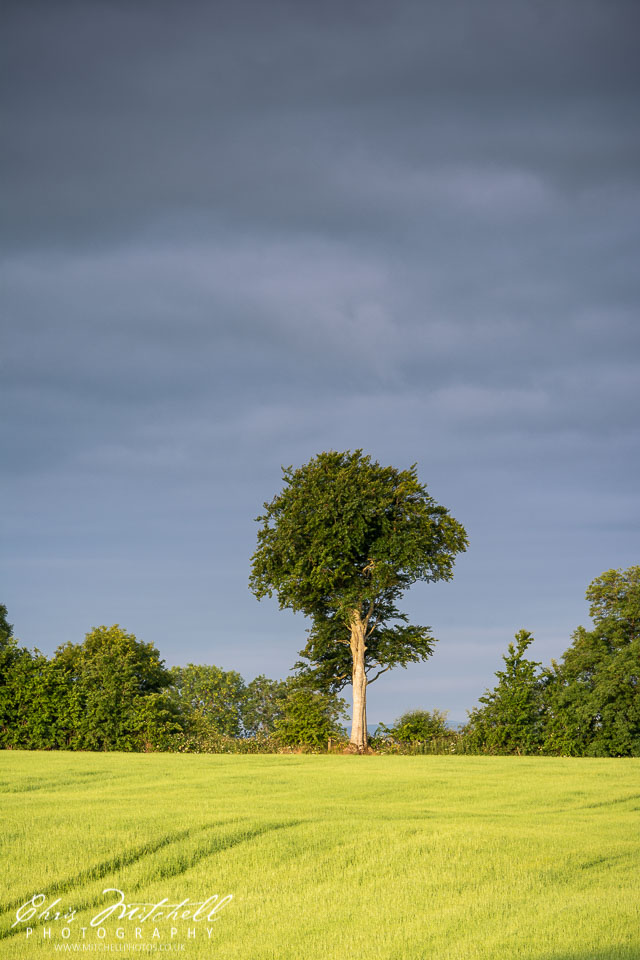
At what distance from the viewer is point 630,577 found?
89.2ft

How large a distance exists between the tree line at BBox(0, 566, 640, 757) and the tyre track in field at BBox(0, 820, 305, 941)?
16773mm

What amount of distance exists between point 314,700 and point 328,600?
358 cm

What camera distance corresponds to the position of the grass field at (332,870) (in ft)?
18.5

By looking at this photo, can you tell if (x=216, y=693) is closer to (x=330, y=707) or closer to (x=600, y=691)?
(x=330, y=707)

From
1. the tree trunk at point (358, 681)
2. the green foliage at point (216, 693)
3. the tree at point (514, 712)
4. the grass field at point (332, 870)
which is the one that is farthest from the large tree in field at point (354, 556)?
the green foliage at point (216, 693)

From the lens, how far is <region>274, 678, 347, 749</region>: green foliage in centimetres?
2727

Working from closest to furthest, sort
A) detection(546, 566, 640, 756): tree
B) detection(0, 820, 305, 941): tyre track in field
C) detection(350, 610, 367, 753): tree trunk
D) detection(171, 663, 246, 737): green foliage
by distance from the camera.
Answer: detection(0, 820, 305, 941): tyre track in field
detection(546, 566, 640, 756): tree
detection(350, 610, 367, 753): tree trunk
detection(171, 663, 246, 737): green foliage

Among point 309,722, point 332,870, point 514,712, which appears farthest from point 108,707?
point 332,870

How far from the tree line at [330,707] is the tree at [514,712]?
0.03m

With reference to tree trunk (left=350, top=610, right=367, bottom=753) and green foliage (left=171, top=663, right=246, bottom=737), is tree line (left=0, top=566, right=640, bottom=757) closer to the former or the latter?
tree trunk (left=350, top=610, right=367, bottom=753)

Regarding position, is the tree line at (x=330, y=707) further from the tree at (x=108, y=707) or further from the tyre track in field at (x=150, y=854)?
A: the tyre track in field at (x=150, y=854)

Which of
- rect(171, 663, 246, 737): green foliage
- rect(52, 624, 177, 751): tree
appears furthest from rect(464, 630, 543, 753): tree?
rect(171, 663, 246, 737): green foliage

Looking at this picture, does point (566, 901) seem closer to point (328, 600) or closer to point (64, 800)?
point (64, 800)

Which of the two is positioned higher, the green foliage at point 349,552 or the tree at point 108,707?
the green foliage at point 349,552
